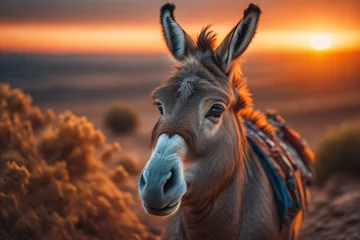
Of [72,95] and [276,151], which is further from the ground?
[72,95]

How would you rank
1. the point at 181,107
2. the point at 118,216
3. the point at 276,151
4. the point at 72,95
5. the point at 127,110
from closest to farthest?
the point at 181,107 < the point at 276,151 < the point at 118,216 < the point at 127,110 < the point at 72,95

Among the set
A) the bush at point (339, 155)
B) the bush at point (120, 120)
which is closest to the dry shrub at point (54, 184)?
the bush at point (339, 155)

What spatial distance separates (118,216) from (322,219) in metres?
3.00

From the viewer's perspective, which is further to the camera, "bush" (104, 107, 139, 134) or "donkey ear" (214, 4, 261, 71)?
"bush" (104, 107, 139, 134)

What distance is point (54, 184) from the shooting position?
4.95 metres

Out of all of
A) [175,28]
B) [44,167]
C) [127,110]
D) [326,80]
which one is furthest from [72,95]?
[175,28]

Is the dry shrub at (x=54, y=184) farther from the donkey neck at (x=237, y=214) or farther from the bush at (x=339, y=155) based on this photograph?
the bush at (x=339, y=155)

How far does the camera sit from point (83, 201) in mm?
5262

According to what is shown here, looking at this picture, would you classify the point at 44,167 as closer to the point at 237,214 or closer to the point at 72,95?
the point at 237,214

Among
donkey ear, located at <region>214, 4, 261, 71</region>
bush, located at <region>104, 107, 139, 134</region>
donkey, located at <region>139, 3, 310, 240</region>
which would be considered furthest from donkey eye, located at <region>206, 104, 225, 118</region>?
bush, located at <region>104, 107, 139, 134</region>

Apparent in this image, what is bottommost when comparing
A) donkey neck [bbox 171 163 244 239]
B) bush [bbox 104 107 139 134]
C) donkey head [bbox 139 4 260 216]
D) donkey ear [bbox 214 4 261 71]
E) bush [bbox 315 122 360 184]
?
donkey neck [bbox 171 163 244 239]

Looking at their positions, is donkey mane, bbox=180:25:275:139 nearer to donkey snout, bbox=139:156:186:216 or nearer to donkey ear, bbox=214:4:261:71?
donkey ear, bbox=214:4:261:71

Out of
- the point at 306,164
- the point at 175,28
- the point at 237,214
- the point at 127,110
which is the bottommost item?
the point at 237,214

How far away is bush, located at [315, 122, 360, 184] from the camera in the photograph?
8.28 metres
